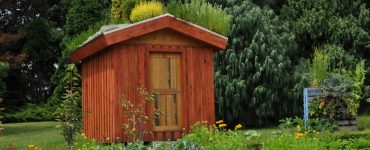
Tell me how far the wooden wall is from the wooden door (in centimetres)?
11

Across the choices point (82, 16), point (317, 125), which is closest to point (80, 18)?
point (82, 16)

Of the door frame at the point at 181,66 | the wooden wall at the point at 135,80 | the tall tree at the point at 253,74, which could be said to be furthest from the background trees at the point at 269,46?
the door frame at the point at 181,66

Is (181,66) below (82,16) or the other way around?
below

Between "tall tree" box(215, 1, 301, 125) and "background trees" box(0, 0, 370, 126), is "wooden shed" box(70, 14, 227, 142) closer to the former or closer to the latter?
"background trees" box(0, 0, 370, 126)

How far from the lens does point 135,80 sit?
419 inches

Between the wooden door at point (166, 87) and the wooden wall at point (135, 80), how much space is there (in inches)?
4.2

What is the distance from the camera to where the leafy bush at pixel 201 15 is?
11670 millimetres

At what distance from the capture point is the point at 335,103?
1287cm

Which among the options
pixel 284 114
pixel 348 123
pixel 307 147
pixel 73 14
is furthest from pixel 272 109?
pixel 307 147

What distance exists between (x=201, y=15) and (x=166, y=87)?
188cm

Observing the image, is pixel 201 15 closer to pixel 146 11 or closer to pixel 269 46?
pixel 146 11

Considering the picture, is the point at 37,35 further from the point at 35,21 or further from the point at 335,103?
the point at 335,103

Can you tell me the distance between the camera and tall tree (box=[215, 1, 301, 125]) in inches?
638

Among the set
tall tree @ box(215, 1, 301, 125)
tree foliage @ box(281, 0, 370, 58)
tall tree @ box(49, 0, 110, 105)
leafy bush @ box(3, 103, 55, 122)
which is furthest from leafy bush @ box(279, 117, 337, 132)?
leafy bush @ box(3, 103, 55, 122)
